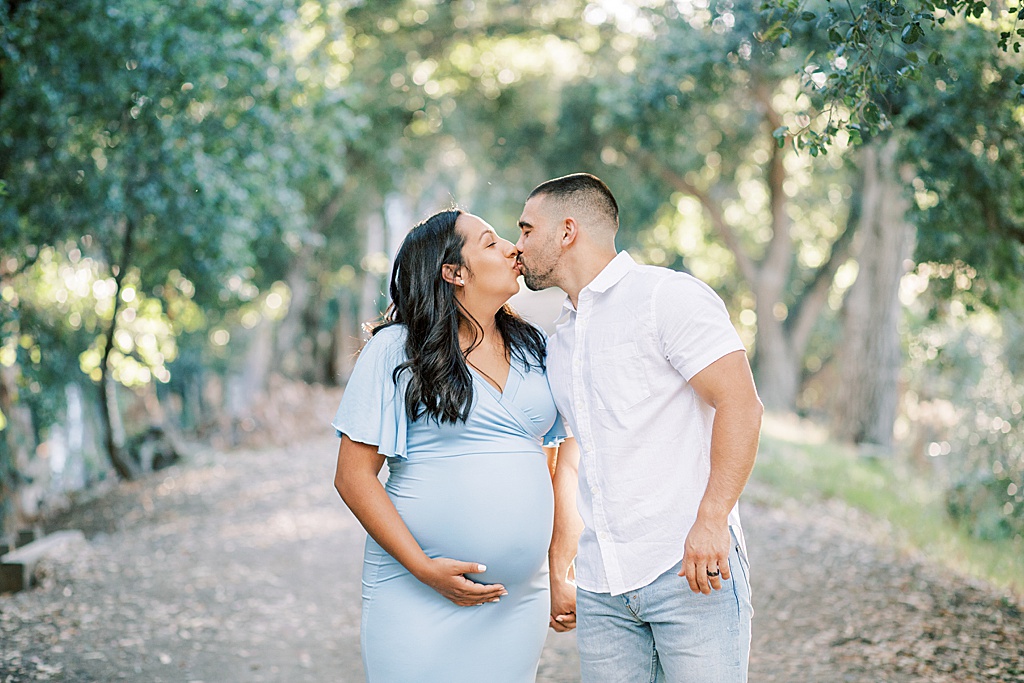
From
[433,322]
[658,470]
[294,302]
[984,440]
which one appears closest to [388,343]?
[433,322]

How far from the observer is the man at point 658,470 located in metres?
2.69

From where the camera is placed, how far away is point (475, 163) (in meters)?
22.9

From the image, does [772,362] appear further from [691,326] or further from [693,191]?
[691,326]

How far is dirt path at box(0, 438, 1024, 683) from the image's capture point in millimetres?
5668

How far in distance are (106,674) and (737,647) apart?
4250 mm

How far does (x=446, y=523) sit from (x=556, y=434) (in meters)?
0.59

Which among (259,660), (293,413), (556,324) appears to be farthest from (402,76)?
(556,324)

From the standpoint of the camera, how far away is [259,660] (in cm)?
616

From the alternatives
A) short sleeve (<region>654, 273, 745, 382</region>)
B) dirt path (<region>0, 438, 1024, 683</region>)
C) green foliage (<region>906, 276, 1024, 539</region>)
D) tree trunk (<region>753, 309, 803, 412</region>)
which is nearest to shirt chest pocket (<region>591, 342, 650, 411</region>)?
short sleeve (<region>654, 273, 745, 382</region>)

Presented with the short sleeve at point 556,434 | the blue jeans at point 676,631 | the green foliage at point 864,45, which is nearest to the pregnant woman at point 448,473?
the short sleeve at point 556,434

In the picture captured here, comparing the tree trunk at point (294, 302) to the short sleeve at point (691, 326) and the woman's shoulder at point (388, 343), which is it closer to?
the woman's shoulder at point (388, 343)

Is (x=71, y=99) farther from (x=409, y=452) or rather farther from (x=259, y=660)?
(x=409, y=452)

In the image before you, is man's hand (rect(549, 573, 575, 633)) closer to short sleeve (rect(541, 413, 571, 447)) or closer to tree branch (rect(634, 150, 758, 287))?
short sleeve (rect(541, 413, 571, 447))

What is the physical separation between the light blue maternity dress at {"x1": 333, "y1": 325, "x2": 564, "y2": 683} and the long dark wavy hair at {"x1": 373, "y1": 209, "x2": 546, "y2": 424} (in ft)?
0.16
